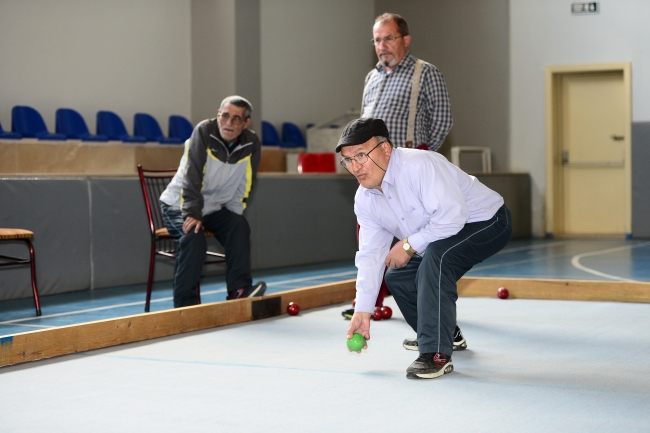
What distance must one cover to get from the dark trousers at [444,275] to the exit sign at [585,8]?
8614 millimetres

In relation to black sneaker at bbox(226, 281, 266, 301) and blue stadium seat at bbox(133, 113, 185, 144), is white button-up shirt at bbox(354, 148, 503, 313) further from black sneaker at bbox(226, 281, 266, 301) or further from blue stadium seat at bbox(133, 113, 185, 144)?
blue stadium seat at bbox(133, 113, 185, 144)

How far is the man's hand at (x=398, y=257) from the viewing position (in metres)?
2.83

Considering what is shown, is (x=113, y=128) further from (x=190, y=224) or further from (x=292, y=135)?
(x=190, y=224)

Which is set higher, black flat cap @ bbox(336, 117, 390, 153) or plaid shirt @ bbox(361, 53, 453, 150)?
plaid shirt @ bbox(361, 53, 453, 150)

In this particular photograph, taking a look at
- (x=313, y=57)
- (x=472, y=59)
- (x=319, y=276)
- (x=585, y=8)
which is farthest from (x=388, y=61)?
(x=472, y=59)

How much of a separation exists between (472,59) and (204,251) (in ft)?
26.6

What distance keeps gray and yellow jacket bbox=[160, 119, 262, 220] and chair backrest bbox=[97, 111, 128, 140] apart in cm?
424

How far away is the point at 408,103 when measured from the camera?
412 cm

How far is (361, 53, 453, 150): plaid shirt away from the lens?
13.5ft

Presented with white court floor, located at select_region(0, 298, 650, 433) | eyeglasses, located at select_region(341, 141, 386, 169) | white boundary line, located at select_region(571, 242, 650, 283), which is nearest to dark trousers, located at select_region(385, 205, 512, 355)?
white court floor, located at select_region(0, 298, 650, 433)

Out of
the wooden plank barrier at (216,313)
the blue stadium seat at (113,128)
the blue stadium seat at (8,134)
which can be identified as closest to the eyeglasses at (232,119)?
the wooden plank barrier at (216,313)

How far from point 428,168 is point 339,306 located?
209cm

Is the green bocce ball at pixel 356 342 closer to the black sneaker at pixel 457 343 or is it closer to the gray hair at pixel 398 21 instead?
the black sneaker at pixel 457 343

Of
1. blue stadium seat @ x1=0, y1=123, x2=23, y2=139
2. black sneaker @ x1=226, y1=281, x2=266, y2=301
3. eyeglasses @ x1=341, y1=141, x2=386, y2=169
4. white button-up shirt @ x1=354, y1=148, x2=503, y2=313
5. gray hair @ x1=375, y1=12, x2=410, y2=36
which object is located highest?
gray hair @ x1=375, y1=12, x2=410, y2=36
